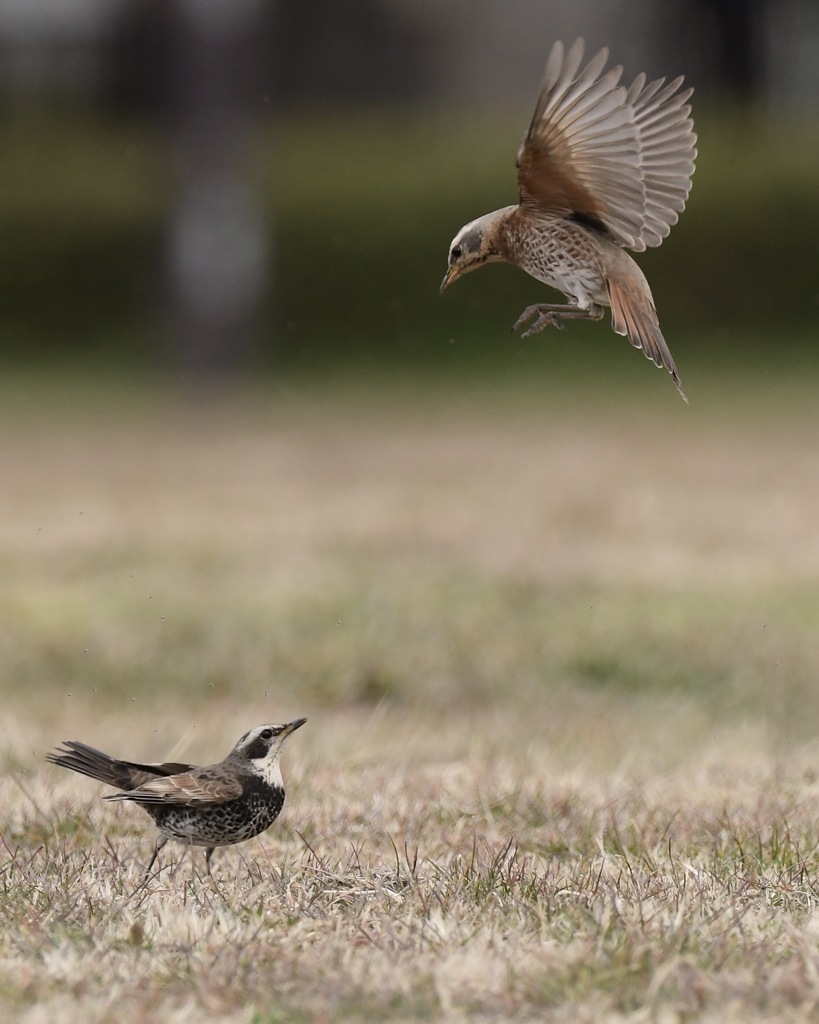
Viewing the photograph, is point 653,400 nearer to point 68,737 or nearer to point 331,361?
point 331,361

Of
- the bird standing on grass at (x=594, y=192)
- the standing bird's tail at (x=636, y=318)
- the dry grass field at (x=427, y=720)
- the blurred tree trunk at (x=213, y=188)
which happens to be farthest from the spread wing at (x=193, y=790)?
the blurred tree trunk at (x=213, y=188)

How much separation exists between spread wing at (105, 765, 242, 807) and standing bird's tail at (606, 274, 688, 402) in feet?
4.30

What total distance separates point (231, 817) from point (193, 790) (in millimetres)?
98

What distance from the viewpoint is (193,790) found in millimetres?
3955

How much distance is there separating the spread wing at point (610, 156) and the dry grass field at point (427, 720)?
1327mm

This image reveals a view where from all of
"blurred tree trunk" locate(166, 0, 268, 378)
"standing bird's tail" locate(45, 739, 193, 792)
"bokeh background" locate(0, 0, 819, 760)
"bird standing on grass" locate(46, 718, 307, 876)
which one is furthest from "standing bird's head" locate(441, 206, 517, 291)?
"blurred tree trunk" locate(166, 0, 268, 378)

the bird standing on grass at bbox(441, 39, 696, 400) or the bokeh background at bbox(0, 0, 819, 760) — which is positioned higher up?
the bird standing on grass at bbox(441, 39, 696, 400)

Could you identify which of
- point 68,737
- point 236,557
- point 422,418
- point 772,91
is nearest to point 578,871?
point 68,737

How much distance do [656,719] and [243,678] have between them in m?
1.66

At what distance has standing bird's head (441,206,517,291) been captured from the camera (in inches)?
131

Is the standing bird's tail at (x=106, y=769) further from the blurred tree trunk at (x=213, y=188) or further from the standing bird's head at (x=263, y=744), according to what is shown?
the blurred tree trunk at (x=213, y=188)

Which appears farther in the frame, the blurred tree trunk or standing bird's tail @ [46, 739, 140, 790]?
the blurred tree trunk

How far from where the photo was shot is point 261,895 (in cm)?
380

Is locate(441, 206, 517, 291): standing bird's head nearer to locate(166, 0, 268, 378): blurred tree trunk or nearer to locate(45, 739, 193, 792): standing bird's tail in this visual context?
locate(45, 739, 193, 792): standing bird's tail
